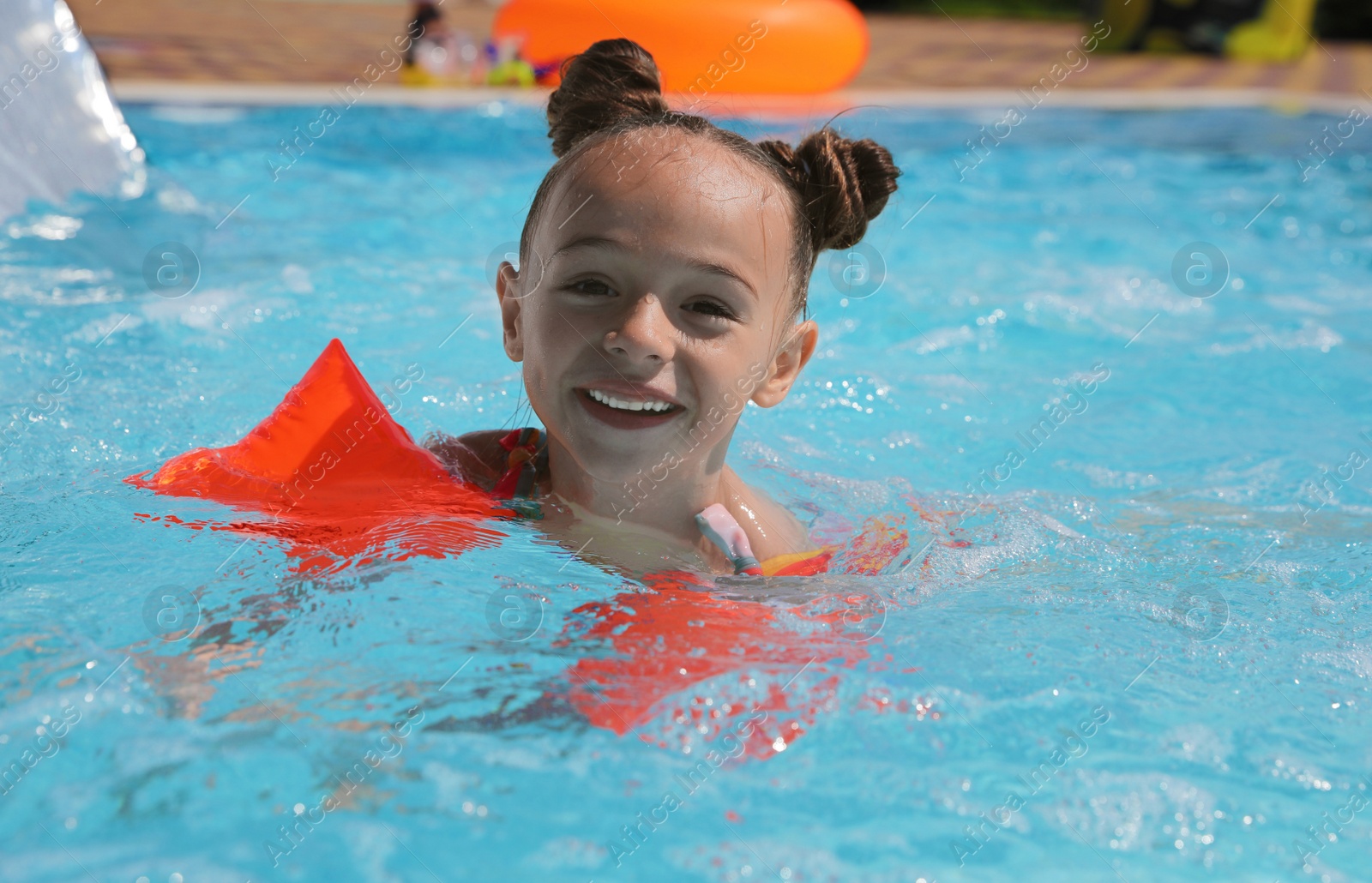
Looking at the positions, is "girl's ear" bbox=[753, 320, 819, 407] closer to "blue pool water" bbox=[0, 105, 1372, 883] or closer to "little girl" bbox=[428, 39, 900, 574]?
"little girl" bbox=[428, 39, 900, 574]

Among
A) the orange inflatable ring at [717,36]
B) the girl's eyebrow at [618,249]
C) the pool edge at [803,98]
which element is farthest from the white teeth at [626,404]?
the orange inflatable ring at [717,36]

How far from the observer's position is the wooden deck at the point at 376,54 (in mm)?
9891

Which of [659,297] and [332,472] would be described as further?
[332,472]

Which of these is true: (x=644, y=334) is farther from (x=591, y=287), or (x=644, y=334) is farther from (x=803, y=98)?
(x=803, y=98)

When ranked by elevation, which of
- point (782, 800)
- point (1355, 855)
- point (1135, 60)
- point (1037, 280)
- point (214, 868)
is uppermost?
point (214, 868)

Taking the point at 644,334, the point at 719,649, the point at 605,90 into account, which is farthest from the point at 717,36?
the point at 719,649

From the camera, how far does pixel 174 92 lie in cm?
829

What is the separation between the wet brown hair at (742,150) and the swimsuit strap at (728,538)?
19.6 inches

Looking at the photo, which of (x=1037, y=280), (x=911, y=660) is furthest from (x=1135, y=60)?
(x=911, y=660)

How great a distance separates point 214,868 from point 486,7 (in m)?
16.7

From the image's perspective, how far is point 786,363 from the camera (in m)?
2.84

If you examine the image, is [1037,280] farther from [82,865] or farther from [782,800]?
[82,865]

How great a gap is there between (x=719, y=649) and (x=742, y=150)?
1.05m

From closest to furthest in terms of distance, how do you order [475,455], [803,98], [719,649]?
[719,649]
[475,455]
[803,98]
